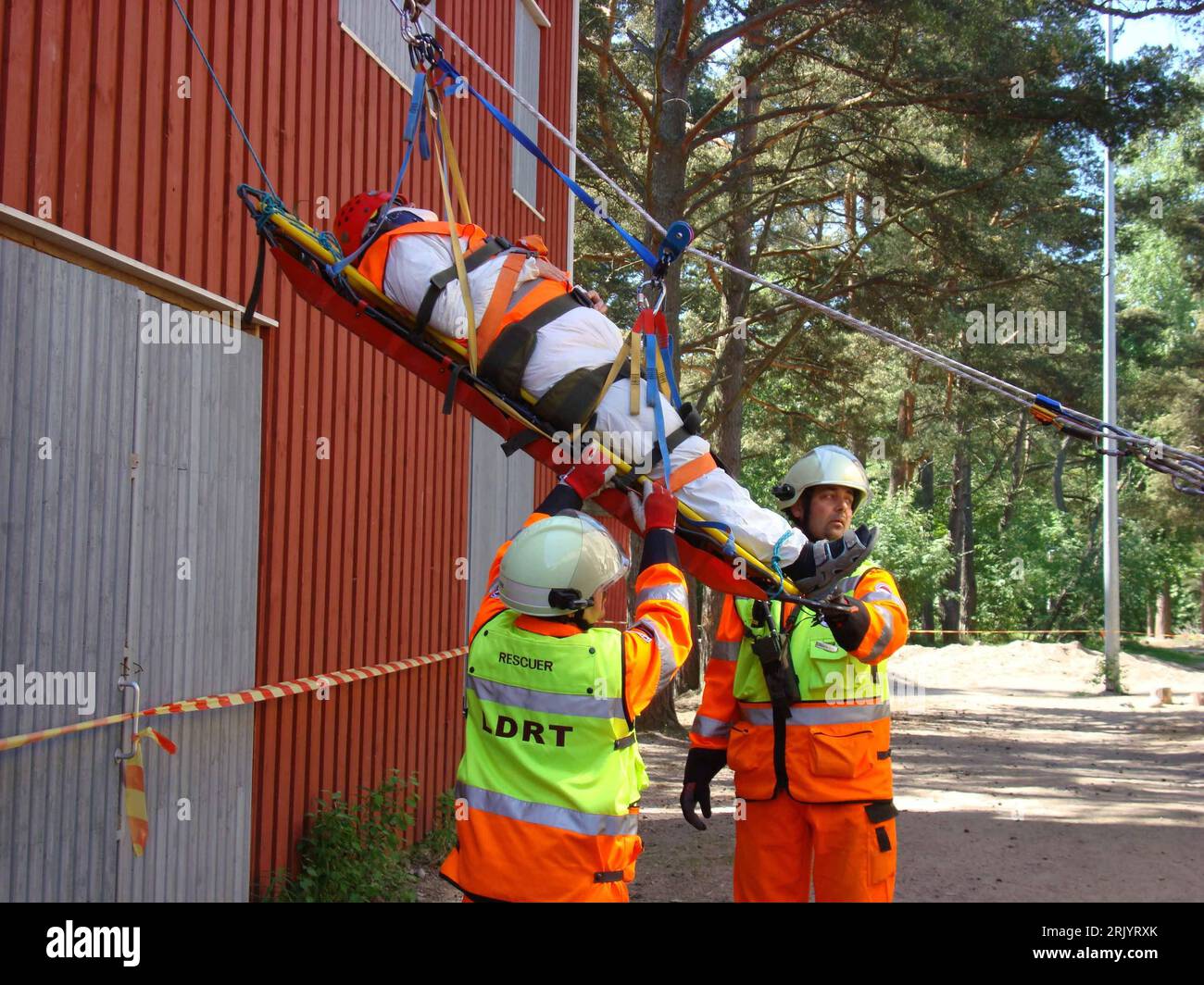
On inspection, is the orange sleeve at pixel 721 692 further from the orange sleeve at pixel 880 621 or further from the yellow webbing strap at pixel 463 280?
the yellow webbing strap at pixel 463 280

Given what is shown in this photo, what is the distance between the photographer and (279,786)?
19.6 feet

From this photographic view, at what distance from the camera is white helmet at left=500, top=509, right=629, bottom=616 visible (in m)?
3.39

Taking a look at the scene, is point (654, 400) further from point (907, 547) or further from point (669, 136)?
point (907, 547)

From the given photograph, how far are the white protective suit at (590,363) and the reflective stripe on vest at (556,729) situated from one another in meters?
0.92

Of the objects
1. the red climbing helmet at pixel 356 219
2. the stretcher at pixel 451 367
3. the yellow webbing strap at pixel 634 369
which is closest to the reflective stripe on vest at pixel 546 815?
the stretcher at pixel 451 367

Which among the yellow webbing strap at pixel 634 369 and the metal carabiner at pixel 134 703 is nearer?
the yellow webbing strap at pixel 634 369

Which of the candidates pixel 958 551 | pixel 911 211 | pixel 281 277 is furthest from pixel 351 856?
pixel 958 551

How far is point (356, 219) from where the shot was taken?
4301 millimetres

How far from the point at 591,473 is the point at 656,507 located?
0.95 ft

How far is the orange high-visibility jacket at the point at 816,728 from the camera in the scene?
14.4 feet

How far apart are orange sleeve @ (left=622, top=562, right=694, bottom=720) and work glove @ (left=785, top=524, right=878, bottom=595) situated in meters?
0.73

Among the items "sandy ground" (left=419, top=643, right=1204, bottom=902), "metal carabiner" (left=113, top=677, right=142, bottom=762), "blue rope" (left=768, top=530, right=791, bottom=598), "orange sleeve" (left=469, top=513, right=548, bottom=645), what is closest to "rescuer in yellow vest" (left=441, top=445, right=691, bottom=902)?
"orange sleeve" (left=469, top=513, right=548, bottom=645)

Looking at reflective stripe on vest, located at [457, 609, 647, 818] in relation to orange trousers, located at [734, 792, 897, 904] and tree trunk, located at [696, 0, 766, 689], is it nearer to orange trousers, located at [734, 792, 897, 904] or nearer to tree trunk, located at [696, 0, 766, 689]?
orange trousers, located at [734, 792, 897, 904]
